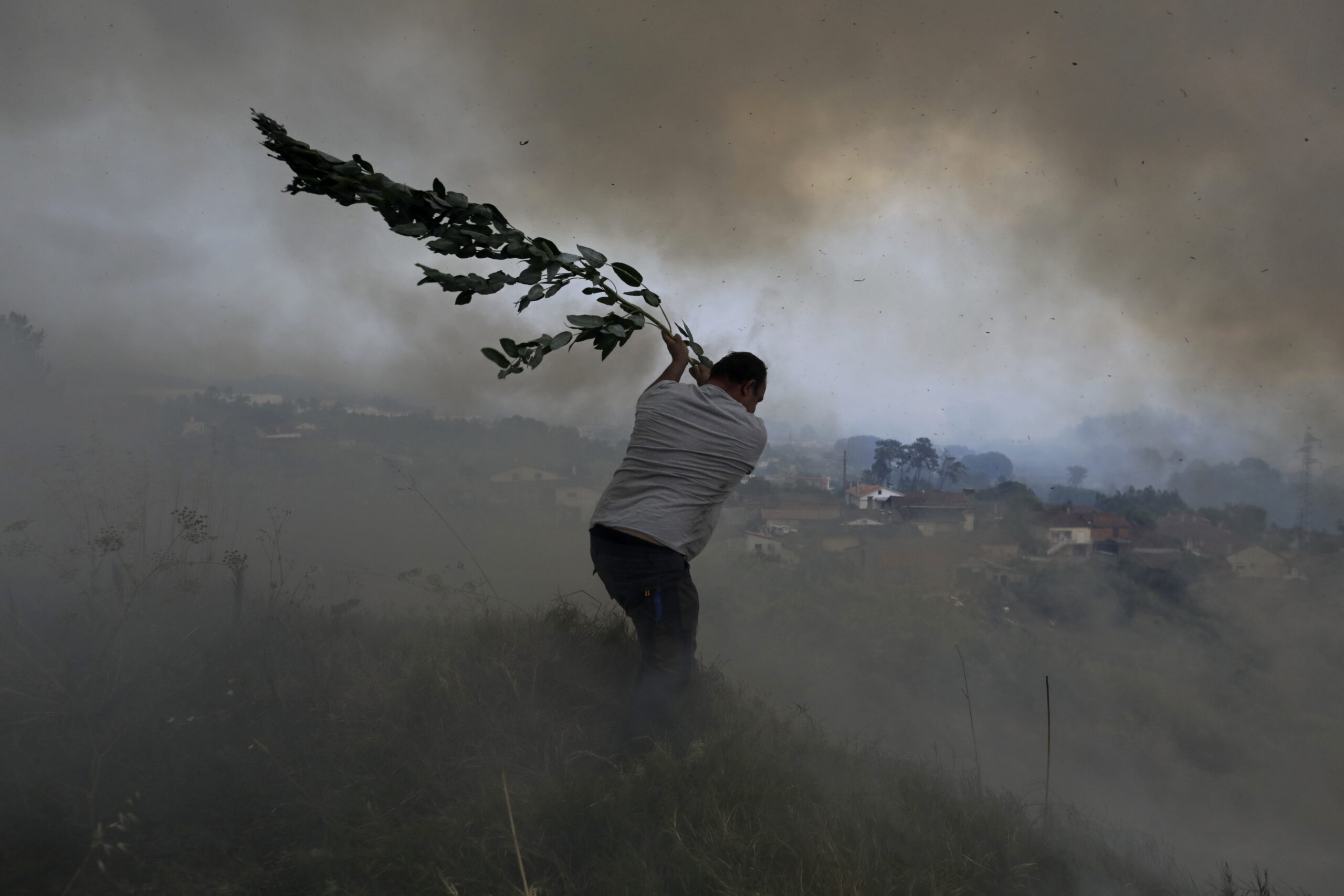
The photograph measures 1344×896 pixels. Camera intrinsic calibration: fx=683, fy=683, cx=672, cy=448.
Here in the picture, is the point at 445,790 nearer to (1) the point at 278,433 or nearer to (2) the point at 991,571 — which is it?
(2) the point at 991,571

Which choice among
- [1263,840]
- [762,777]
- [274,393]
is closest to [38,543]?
[274,393]

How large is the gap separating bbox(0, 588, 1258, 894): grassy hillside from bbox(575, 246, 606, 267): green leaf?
Answer: 2.04 metres

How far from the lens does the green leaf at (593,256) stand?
106 inches

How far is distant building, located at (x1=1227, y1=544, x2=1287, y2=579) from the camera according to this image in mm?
4941

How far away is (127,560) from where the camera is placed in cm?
439

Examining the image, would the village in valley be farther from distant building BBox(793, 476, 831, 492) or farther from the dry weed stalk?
the dry weed stalk

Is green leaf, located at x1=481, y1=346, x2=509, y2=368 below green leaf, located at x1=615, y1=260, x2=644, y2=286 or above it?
below

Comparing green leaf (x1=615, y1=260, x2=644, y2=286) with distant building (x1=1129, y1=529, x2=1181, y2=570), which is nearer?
green leaf (x1=615, y1=260, x2=644, y2=286)

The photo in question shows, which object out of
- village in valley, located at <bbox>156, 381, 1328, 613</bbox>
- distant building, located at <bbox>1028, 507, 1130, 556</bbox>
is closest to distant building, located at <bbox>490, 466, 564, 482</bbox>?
village in valley, located at <bbox>156, 381, 1328, 613</bbox>

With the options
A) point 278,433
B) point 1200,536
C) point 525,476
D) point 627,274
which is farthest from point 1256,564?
point 278,433

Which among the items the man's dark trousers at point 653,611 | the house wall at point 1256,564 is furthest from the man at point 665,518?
the house wall at point 1256,564

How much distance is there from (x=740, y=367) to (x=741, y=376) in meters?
0.04

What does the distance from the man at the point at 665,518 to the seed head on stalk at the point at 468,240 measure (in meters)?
0.45

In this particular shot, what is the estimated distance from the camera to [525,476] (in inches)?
281
